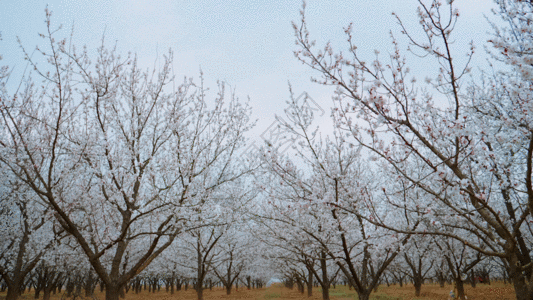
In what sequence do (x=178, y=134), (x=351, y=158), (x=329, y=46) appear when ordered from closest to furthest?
(x=329, y=46)
(x=178, y=134)
(x=351, y=158)

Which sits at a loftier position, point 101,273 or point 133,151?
point 133,151

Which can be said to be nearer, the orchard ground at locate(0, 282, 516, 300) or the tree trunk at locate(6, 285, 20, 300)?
the tree trunk at locate(6, 285, 20, 300)

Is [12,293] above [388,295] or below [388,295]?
above

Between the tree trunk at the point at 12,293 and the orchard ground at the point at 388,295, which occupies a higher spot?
the tree trunk at the point at 12,293

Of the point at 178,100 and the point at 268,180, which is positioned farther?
the point at 268,180

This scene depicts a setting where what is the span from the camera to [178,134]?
27.6 ft

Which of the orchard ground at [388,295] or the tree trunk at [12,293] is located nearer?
the tree trunk at [12,293]

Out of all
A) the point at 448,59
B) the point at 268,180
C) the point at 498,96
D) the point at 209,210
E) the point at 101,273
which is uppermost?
the point at 498,96

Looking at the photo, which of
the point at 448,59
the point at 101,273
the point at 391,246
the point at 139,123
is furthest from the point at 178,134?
the point at 448,59

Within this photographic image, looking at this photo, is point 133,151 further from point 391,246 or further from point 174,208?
point 391,246

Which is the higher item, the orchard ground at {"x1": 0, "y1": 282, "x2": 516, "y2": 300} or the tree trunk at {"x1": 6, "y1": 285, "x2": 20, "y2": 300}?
the tree trunk at {"x1": 6, "y1": 285, "x2": 20, "y2": 300}

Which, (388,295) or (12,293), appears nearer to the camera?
(12,293)

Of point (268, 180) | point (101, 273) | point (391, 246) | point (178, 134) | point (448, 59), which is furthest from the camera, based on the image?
point (268, 180)

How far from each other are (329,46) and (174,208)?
198 inches
